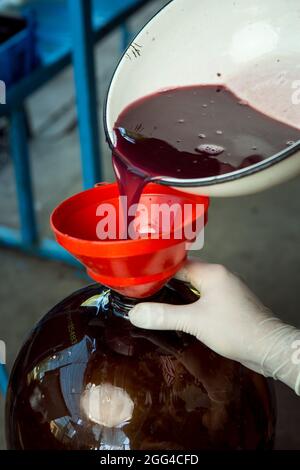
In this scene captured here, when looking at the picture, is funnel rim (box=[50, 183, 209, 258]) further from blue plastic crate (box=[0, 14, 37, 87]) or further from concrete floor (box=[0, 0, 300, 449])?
blue plastic crate (box=[0, 14, 37, 87])

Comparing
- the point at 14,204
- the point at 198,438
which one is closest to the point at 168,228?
the point at 198,438

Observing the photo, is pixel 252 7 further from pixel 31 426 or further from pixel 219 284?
pixel 31 426

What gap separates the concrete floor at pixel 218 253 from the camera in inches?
68.9

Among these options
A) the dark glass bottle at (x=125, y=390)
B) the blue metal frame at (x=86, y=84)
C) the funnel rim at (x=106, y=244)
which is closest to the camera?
the funnel rim at (x=106, y=244)

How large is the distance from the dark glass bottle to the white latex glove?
1.4 inches

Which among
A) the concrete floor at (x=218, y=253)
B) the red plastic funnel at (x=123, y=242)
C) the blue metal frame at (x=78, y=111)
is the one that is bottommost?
the concrete floor at (x=218, y=253)

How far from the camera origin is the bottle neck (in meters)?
0.83

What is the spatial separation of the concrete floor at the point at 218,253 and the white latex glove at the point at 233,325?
0.62 metres

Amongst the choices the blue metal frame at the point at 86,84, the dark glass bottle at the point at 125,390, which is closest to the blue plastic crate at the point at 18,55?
the blue metal frame at the point at 86,84

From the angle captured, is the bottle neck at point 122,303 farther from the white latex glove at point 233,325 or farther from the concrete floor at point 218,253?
the concrete floor at point 218,253

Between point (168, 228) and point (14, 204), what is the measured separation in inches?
69.5

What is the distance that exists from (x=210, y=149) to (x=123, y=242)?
0.18 metres

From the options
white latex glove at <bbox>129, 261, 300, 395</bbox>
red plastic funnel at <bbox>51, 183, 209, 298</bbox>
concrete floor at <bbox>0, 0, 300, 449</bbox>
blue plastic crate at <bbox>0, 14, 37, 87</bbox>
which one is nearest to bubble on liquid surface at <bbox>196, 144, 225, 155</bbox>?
red plastic funnel at <bbox>51, 183, 209, 298</bbox>

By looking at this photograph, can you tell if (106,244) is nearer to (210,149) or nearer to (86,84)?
(210,149)
